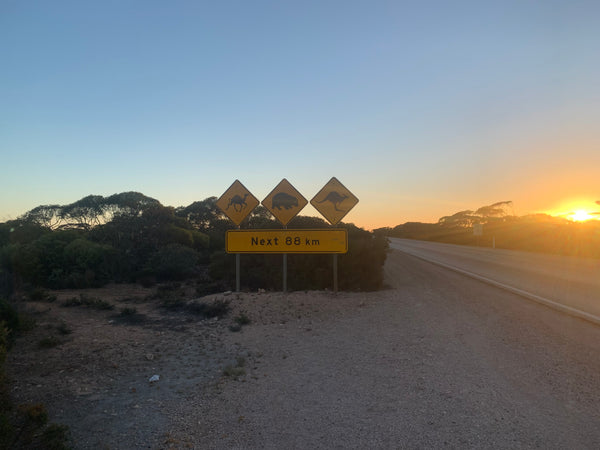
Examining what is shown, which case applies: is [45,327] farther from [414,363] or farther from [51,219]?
[51,219]

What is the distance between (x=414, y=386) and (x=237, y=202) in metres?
8.63

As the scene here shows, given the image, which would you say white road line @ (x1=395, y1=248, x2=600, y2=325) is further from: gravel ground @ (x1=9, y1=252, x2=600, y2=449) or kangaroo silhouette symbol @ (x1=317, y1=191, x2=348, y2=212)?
kangaroo silhouette symbol @ (x1=317, y1=191, x2=348, y2=212)

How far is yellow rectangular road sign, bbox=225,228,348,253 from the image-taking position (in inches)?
473

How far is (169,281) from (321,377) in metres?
13.5

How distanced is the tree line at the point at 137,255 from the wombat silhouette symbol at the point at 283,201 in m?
2.07

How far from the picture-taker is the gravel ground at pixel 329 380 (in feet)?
12.9

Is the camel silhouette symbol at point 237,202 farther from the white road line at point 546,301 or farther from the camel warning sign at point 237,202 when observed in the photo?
the white road line at point 546,301

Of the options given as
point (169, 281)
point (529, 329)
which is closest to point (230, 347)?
point (529, 329)

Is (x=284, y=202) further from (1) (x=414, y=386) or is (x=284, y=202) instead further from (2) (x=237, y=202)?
(1) (x=414, y=386)

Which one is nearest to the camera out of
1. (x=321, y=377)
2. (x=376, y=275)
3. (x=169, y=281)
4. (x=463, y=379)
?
(x=463, y=379)

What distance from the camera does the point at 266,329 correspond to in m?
8.65

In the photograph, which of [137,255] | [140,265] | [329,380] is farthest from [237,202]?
[137,255]

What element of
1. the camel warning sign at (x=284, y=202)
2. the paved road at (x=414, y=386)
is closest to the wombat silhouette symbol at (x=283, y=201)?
the camel warning sign at (x=284, y=202)

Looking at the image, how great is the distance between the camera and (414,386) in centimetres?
502
